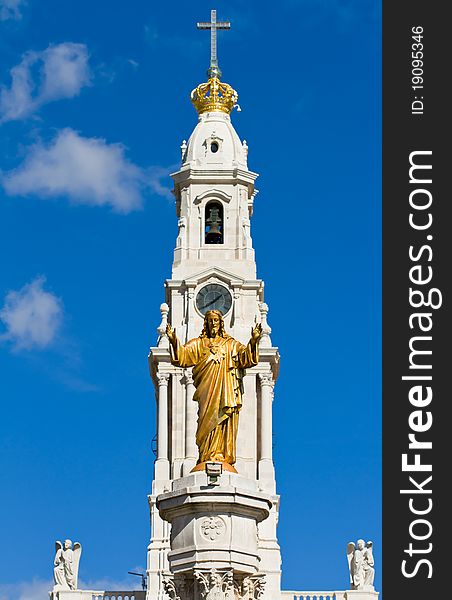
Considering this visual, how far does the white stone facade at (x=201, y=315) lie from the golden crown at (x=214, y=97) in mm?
478

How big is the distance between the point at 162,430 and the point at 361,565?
10.9m

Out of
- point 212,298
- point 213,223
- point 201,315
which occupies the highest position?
point 213,223

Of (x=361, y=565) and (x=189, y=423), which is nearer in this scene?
(x=361, y=565)

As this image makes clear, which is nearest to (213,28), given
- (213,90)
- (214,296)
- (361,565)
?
(213,90)

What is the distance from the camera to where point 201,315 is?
274 feet

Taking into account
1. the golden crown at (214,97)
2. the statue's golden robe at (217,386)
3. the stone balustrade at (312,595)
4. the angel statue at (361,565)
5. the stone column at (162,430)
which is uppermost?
the golden crown at (214,97)

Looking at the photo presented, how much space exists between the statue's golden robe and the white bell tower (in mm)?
39344

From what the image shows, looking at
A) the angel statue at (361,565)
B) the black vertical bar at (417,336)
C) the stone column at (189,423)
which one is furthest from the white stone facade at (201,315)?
the black vertical bar at (417,336)

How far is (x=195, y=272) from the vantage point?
8438 centimetres

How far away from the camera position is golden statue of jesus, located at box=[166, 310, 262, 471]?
37.1 m

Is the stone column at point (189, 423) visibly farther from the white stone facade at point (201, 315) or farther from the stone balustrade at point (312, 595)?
the stone balustrade at point (312, 595)

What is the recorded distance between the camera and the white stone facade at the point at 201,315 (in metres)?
79.2

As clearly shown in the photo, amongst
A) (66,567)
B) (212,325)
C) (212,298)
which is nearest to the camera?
(212,325)

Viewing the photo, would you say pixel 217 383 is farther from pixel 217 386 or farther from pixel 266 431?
pixel 266 431
